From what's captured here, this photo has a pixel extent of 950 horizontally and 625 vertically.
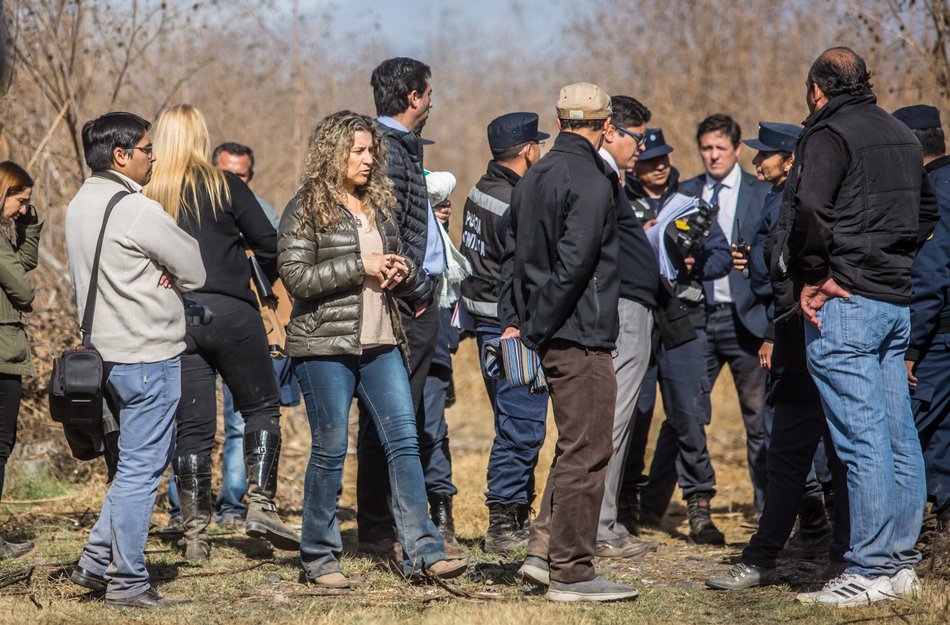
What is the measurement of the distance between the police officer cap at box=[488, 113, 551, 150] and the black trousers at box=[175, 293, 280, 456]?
64.7 inches

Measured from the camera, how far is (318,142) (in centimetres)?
505

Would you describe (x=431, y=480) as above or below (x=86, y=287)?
below

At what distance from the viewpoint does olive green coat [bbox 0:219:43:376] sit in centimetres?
570

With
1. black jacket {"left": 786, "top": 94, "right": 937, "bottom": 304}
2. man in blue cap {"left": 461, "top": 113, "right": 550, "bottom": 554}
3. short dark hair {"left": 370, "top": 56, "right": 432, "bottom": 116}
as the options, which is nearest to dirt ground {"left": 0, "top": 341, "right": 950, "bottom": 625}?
man in blue cap {"left": 461, "top": 113, "right": 550, "bottom": 554}

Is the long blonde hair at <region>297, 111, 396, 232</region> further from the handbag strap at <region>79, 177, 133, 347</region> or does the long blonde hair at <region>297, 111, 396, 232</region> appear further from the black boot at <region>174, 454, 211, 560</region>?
the black boot at <region>174, 454, 211, 560</region>

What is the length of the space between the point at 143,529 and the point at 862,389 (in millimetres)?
3095

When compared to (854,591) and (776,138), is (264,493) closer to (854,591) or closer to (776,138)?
(854,591)

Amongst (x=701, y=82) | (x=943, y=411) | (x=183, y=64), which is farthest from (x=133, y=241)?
(x=701, y=82)

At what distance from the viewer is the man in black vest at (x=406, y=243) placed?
5.43 meters

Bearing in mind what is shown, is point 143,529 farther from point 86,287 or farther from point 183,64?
point 183,64

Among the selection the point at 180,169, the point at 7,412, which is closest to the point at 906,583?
the point at 180,169

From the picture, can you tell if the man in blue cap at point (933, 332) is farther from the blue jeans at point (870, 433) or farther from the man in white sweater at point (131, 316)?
the man in white sweater at point (131, 316)

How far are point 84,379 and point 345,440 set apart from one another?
1176 mm

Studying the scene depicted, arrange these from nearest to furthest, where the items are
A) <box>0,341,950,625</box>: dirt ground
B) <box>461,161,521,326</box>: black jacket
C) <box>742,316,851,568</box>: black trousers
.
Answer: <box>0,341,950,625</box>: dirt ground < <box>742,316,851,568</box>: black trousers < <box>461,161,521,326</box>: black jacket
